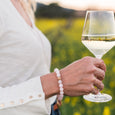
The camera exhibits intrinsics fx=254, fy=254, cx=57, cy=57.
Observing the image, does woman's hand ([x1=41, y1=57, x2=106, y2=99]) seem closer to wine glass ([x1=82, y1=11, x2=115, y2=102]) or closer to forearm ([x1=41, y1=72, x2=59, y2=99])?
forearm ([x1=41, y1=72, x2=59, y2=99])

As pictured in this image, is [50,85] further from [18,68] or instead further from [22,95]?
[18,68]

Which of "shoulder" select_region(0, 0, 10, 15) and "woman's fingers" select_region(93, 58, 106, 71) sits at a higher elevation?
"shoulder" select_region(0, 0, 10, 15)

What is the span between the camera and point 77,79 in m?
0.90

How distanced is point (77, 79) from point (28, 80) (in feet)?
0.61

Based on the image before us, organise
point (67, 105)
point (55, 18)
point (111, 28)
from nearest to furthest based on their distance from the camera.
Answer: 1. point (111, 28)
2. point (67, 105)
3. point (55, 18)

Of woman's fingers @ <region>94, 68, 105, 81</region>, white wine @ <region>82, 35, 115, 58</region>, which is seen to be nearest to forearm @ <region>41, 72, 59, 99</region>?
woman's fingers @ <region>94, 68, 105, 81</region>

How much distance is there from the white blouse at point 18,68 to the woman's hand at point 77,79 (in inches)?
1.4

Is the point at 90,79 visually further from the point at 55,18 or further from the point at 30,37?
the point at 55,18

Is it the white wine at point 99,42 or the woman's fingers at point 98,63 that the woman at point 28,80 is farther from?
the white wine at point 99,42

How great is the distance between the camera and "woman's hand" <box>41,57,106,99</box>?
899mm

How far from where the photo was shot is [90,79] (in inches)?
35.4

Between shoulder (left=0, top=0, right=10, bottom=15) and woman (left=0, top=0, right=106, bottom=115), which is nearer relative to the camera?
woman (left=0, top=0, right=106, bottom=115)

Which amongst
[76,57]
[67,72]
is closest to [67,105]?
[76,57]

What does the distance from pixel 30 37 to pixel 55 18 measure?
8.99 metres
